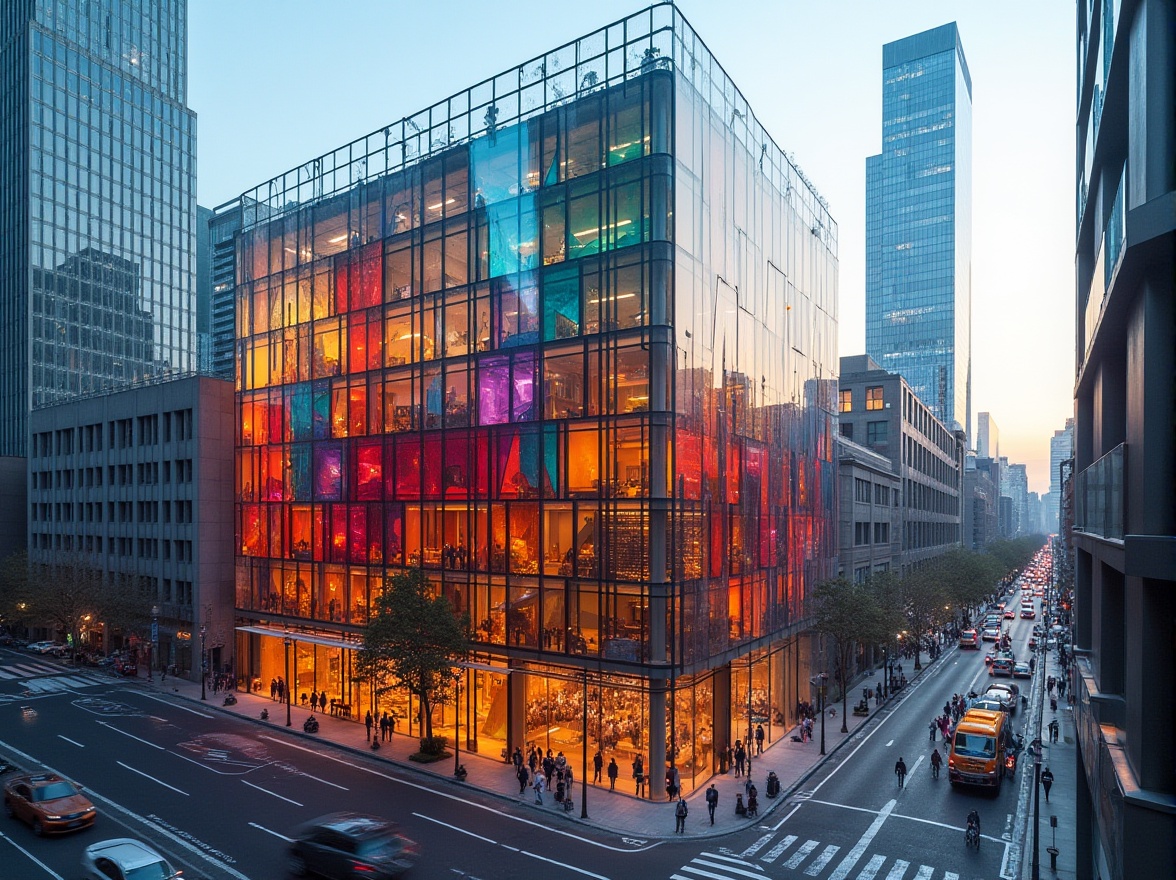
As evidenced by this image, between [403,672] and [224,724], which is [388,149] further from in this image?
[224,724]

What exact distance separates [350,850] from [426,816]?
786cm

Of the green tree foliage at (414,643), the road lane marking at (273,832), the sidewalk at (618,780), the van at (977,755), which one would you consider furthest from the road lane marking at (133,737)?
the van at (977,755)

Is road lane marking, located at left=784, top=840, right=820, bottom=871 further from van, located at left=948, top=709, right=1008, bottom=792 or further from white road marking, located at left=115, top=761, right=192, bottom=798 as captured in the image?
white road marking, located at left=115, top=761, right=192, bottom=798

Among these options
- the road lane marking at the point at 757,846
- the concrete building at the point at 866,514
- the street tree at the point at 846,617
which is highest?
the concrete building at the point at 866,514

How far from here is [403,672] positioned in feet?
115

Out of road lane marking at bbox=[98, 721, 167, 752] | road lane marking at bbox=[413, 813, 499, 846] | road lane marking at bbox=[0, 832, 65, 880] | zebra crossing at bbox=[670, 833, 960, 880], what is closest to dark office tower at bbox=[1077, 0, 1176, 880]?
zebra crossing at bbox=[670, 833, 960, 880]

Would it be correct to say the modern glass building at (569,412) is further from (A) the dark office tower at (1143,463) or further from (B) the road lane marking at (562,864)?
(A) the dark office tower at (1143,463)

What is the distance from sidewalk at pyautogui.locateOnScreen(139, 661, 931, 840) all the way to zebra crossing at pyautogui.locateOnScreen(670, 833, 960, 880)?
2.22 meters

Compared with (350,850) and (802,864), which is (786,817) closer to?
(802,864)

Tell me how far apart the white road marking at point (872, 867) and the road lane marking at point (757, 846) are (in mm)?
3619

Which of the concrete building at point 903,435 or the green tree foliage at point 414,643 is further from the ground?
the concrete building at point 903,435

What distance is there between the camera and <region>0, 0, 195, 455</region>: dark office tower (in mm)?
107062

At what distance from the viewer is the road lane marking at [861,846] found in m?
25.1

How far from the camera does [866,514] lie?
216 ft
